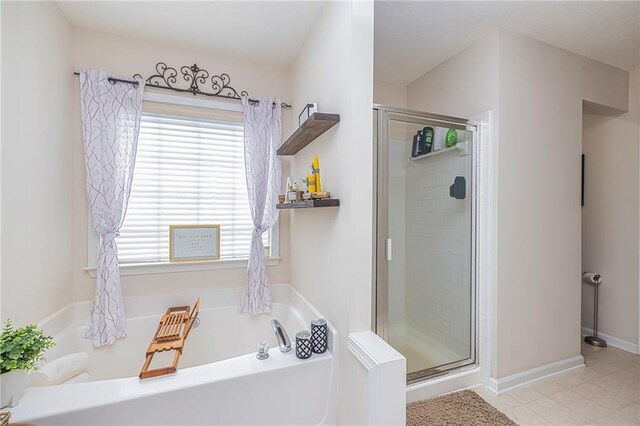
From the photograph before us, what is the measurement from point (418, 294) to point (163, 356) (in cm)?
184

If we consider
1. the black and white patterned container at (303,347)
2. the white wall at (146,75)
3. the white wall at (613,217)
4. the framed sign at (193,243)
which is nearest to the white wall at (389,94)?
the white wall at (146,75)

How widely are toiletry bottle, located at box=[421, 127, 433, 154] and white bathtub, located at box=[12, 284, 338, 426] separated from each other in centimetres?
137

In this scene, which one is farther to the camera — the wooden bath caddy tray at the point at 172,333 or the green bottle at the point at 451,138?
the green bottle at the point at 451,138

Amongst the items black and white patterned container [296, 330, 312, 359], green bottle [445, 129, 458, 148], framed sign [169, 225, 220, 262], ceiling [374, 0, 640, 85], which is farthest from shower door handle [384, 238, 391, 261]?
ceiling [374, 0, 640, 85]

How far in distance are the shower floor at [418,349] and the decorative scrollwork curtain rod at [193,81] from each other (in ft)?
6.72

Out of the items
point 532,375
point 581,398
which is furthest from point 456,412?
point 581,398

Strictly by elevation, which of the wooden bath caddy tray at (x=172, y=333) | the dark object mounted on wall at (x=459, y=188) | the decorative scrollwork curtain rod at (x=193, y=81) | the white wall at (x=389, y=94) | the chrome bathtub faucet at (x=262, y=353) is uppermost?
the white wall at (x=389, y=94)

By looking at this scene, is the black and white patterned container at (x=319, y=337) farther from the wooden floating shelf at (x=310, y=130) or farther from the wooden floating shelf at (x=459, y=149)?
the wooden floating shelf at (x=459, y=149)

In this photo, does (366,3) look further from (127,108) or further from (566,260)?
(566,260)

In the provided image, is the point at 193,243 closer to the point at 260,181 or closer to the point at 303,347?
the point at 260,181

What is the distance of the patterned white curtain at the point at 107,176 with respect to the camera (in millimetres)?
1861

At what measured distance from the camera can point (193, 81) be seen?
218cm

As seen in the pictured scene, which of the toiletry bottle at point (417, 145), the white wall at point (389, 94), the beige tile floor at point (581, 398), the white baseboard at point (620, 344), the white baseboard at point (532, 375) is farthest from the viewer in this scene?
the white wall at point (389, 94)

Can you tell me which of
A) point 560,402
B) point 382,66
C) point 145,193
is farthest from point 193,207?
point 560,402
